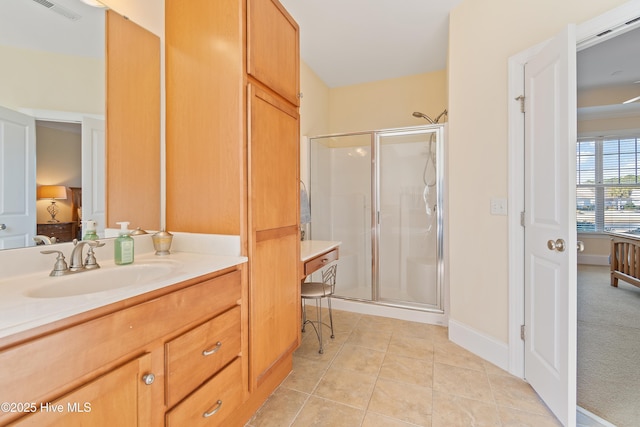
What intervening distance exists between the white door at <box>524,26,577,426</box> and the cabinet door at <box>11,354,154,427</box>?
72.8 inches

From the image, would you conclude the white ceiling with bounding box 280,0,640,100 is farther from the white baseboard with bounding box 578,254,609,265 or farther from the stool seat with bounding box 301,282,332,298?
the white baseboard with bounding box 578,254,609,265

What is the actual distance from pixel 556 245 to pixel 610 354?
144 centimetres

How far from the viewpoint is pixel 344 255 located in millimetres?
3391

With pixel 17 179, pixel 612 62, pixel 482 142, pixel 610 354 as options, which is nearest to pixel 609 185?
pixel 612 62

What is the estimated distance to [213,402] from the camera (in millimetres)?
1194

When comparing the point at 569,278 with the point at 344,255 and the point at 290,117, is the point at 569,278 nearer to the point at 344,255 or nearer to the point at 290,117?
the point at 290,117

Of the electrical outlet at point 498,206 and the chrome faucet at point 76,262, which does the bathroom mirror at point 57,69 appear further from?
the electrical outlet at point 498,206

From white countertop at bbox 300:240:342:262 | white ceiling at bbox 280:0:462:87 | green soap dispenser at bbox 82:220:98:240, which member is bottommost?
white countertop at bbox 300:240:342:262

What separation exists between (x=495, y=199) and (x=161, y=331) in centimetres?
212

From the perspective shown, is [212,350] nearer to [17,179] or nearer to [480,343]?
[17,179]

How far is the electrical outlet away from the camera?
193 centimetres

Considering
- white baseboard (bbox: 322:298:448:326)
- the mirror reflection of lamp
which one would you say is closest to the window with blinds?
white baseboard (bbox: 322:298:448:326)

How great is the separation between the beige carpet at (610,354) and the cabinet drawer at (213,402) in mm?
1913

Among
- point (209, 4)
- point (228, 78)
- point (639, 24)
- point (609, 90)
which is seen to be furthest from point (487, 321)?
point (609, 90)
